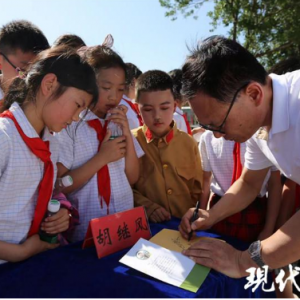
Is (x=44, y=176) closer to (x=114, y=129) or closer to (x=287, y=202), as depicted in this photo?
(x=114, y=129)

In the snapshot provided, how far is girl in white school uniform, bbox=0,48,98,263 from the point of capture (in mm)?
1164

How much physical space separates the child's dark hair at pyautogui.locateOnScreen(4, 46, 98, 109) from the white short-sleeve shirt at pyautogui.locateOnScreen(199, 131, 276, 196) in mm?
931

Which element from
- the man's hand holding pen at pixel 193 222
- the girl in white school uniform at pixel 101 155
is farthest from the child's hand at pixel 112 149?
the man's hand holding pen at pixel 193 222

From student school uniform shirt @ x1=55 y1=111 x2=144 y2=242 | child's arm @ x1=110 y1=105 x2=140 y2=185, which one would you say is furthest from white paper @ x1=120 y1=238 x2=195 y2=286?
child's arm @ x1=110 y1=105 x2=140 y2=185

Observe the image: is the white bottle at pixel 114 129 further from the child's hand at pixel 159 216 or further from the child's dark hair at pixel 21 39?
the child's dark hair at pixel 21 39

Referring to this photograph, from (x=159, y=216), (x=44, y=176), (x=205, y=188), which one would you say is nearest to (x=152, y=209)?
(x=159, y=216)

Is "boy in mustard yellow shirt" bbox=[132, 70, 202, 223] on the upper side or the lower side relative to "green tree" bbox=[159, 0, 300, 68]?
lower

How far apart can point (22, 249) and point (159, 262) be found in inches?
20.6

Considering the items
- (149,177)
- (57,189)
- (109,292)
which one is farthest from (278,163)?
(57,189)

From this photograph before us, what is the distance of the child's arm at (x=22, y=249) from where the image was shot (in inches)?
44.7

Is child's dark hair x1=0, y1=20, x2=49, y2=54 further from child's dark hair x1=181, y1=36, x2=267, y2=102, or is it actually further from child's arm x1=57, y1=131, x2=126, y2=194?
child's dark hair x1=181, y1=36, x2=267, y2=102

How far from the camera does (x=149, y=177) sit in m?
1.90

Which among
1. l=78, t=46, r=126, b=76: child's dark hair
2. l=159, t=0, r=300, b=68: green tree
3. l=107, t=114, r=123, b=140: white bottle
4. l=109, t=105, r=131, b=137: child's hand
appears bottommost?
l=107, t=114, r=123, b=140: white bottle

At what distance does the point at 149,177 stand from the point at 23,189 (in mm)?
849
